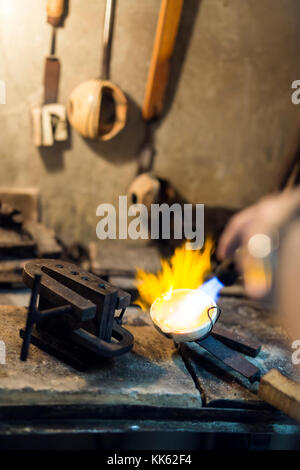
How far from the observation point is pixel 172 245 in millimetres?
5285

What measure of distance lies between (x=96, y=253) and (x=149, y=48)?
87.5 inches

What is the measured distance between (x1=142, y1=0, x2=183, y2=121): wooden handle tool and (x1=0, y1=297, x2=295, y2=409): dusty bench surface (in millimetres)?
2748

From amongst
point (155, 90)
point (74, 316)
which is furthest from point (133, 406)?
point (155, 90)

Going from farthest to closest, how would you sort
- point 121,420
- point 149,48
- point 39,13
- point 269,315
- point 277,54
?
point 277,54 → point 149,48 → point 39,13 → point 269,315 → point 121,420

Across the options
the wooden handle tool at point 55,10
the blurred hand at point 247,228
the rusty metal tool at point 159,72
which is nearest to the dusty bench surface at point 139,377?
the blurred hand at point 247,228

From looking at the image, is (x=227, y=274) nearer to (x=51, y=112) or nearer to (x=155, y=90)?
(x=155, y=90)

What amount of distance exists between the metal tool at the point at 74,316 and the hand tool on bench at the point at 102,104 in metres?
2.34

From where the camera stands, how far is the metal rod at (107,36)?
15.4ft

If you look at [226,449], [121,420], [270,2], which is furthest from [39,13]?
[226,449]

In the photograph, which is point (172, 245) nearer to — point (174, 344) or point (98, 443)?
point (174, 344)

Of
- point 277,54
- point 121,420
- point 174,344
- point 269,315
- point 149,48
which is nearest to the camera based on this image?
point 121,420

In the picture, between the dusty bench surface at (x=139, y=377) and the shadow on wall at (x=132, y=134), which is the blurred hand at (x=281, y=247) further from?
the shadow on wall at (x=132, y=134)
